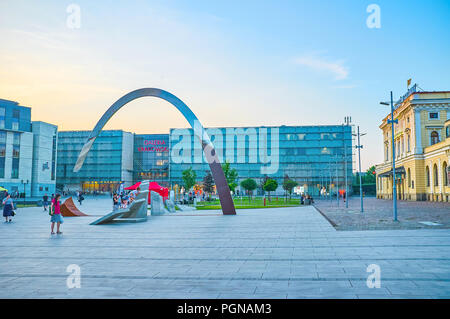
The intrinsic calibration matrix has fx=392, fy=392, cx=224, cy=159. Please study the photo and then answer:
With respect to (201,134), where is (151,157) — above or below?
above

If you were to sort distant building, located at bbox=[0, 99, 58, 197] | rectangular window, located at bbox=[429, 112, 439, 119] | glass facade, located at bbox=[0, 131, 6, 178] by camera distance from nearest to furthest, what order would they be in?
1. rectangular window, located at bbox=[429, 112, 439, 119]
2. glass facade, located at bbox=[0, 131, 6, 178]
3. distant building, located at bbox=[0, 99, 58, 197]

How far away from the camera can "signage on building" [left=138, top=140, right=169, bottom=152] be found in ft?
403

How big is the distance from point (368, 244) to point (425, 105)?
50399 millimetres

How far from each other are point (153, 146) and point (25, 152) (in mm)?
44302

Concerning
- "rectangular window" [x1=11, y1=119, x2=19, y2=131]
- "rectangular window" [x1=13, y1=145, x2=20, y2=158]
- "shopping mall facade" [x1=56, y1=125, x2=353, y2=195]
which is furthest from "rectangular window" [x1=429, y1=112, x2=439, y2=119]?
"rectangular window" [x1=13, y1=145, x2=20, y2=158]

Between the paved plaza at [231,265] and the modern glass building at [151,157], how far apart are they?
10718 centimetres

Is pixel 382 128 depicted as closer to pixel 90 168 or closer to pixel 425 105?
pixel 425 105

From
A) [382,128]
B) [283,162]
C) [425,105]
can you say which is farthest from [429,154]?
[283,162]

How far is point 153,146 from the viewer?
404 feet

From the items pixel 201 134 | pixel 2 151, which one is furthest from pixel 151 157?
pixel 201 134

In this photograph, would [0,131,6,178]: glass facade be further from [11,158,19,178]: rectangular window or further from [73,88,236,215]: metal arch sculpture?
[73,88,236,215]: metal arch sculpture

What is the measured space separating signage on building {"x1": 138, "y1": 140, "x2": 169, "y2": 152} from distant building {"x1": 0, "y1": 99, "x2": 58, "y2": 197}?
32713mm

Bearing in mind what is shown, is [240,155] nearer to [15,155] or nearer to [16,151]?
[16,151]

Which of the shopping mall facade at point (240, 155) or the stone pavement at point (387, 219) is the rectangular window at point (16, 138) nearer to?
the shopping mall facade at point (240, 155)
